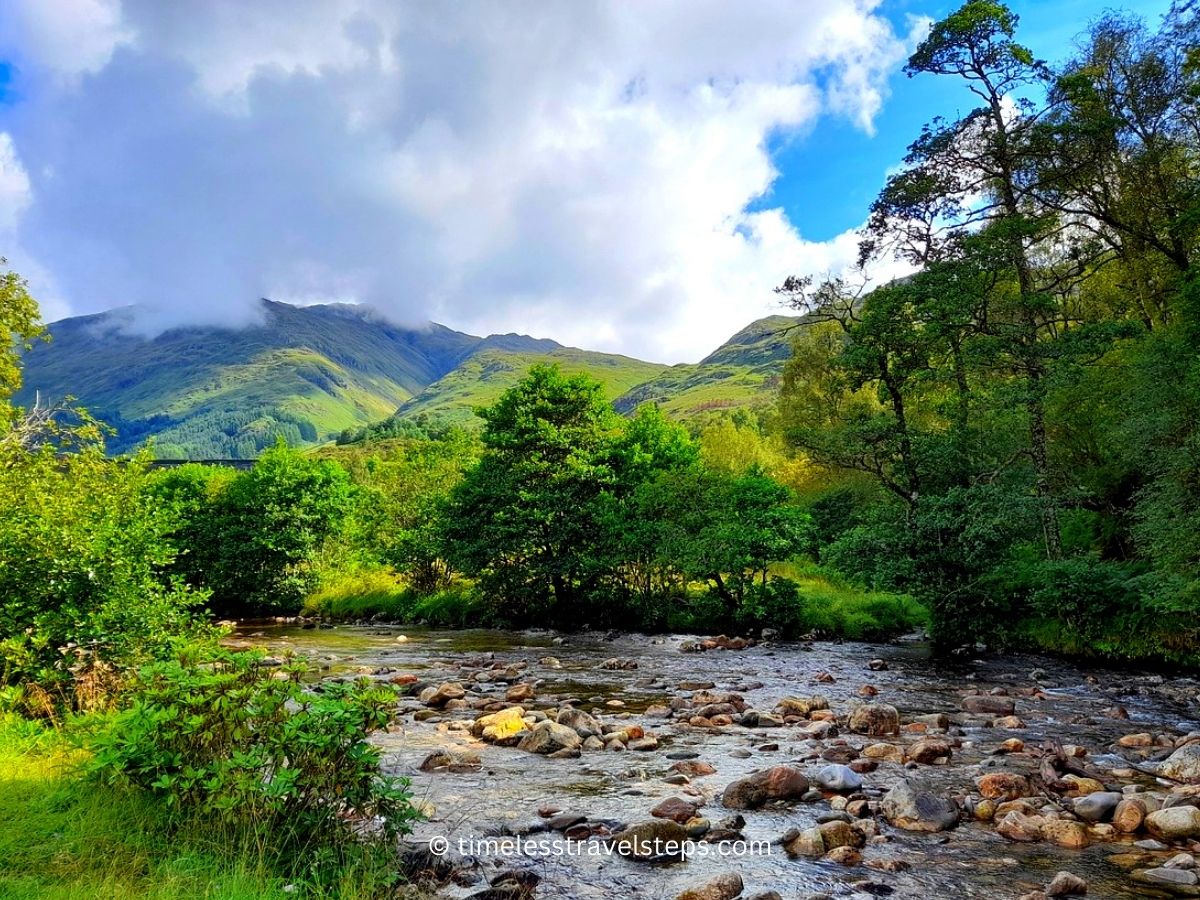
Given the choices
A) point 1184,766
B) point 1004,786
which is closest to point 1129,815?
point 1004,786

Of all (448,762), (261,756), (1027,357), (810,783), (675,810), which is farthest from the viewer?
(1027,357)

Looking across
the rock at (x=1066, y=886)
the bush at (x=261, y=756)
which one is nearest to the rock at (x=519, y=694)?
the bush at (x=261, y=756)

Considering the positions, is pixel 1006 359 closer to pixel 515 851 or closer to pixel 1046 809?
pixel 1046 809

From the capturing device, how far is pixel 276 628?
138 ft

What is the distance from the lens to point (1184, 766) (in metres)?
10.9

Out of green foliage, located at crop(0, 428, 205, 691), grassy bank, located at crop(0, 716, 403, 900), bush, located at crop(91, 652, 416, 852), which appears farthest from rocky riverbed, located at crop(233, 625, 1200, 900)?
green foliage, located at crop(0, 428, 205, 691)

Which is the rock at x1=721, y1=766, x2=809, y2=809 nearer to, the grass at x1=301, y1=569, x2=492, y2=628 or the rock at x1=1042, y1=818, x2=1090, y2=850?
the rock at x1=1042, y1=818, x2=1090, y2=850

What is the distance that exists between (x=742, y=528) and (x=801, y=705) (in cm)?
1280

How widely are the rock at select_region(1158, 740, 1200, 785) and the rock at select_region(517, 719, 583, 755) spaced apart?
9.60 metres

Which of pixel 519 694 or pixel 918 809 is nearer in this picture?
pixel 918 809

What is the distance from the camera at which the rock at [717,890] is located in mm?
7320

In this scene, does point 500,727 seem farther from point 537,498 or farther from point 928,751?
point 537,498

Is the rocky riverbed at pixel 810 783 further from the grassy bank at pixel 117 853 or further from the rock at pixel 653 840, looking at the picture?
the grassy bank at pixel 117 853

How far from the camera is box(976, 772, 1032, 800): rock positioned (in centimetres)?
1017
